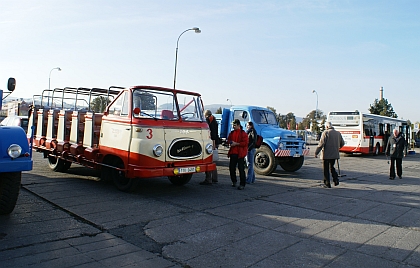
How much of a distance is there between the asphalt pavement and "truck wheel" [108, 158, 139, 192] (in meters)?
0.20

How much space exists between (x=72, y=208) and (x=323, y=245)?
14.1 ft

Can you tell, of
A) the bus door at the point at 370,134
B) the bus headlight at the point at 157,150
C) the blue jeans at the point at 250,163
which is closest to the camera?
the bus headlight at the point at 157,150

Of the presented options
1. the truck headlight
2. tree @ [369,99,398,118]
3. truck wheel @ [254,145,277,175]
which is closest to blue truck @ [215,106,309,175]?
truck wheel @ [254,145,277,175]

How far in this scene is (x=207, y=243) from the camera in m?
4.79

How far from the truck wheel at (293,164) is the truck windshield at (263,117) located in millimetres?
1548

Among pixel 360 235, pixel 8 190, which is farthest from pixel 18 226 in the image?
pixel 360 235

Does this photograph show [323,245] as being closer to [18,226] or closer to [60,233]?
[60,233]

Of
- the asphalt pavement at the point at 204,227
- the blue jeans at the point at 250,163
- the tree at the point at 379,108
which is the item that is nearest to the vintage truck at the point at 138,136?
the asphalt pavement at the point at 204,227

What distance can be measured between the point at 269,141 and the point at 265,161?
0.69 m

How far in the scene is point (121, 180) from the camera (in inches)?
316

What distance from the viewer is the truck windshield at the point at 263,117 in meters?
12.9

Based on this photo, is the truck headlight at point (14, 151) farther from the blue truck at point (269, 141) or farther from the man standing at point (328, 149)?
the blue truck at point (269, 141)

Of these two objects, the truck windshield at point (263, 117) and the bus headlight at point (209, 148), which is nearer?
the bus headlight at point (209, 148)

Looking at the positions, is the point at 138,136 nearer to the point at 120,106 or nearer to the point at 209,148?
the point at 120,106
